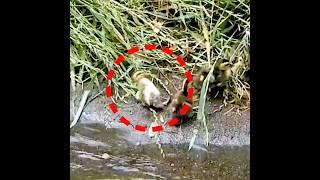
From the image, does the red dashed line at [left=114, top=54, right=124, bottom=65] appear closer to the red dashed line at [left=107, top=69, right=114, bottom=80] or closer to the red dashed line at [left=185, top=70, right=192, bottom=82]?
the red dashed line at [left=107, top=69, right=114, bottom=80]

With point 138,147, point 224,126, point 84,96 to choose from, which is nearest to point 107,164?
point 138,147

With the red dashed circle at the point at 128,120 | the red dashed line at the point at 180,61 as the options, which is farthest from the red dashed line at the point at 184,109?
the red dashed line at the point at 180,61

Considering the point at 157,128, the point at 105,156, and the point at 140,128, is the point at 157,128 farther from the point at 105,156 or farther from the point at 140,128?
the point at 105,156

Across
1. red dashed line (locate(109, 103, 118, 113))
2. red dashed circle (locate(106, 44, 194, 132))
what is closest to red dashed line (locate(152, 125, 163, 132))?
red dashed circle (locate(106, 44, 194, 132))

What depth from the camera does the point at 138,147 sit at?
1.46 meters

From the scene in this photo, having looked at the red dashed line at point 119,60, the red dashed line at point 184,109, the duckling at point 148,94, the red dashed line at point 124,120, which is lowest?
the red dashed line at point 124,120

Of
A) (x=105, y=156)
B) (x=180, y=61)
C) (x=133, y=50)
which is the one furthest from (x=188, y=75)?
(x=105, y=156)

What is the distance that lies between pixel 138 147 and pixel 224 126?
0.21 metres

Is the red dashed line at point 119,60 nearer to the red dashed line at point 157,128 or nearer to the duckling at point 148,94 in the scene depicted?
the duckling at point 148,94

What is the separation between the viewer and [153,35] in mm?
1536

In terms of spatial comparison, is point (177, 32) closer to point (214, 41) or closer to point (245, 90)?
point (214, 41)

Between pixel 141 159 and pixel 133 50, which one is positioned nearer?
pixel 141 159

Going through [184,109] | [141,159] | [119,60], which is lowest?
[141,159]

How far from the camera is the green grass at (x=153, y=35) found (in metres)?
1.53
